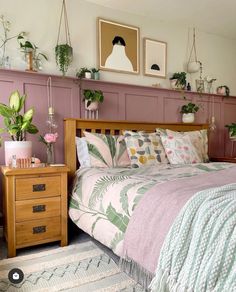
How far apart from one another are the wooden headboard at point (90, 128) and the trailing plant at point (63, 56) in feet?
1.78

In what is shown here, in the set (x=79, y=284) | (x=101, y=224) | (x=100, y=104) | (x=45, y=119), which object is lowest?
(x=79, y=284)

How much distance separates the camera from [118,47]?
2969mm

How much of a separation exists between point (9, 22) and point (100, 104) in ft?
3.79

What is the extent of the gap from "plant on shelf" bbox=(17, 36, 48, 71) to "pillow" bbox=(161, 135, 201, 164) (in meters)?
1.44

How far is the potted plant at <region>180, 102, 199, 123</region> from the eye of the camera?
3.36 meters

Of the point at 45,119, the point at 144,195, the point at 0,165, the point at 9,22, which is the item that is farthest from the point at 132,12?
the point at 144,195

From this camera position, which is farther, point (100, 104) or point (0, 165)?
point (100, 104)

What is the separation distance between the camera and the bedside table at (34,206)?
6.31 ft

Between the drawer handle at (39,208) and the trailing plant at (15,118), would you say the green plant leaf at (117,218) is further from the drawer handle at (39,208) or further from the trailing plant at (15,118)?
the trailing plant at (15,118)

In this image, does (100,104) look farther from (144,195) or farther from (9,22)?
(144,195)

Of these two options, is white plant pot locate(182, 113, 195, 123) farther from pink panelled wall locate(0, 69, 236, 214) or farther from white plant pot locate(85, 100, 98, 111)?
white plant pot locate(85, 100, 98, 111)

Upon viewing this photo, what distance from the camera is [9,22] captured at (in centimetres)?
241

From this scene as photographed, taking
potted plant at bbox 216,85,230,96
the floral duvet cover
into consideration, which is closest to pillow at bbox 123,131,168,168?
the floral duvet cover

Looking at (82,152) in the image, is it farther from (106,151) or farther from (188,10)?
(188,10)
